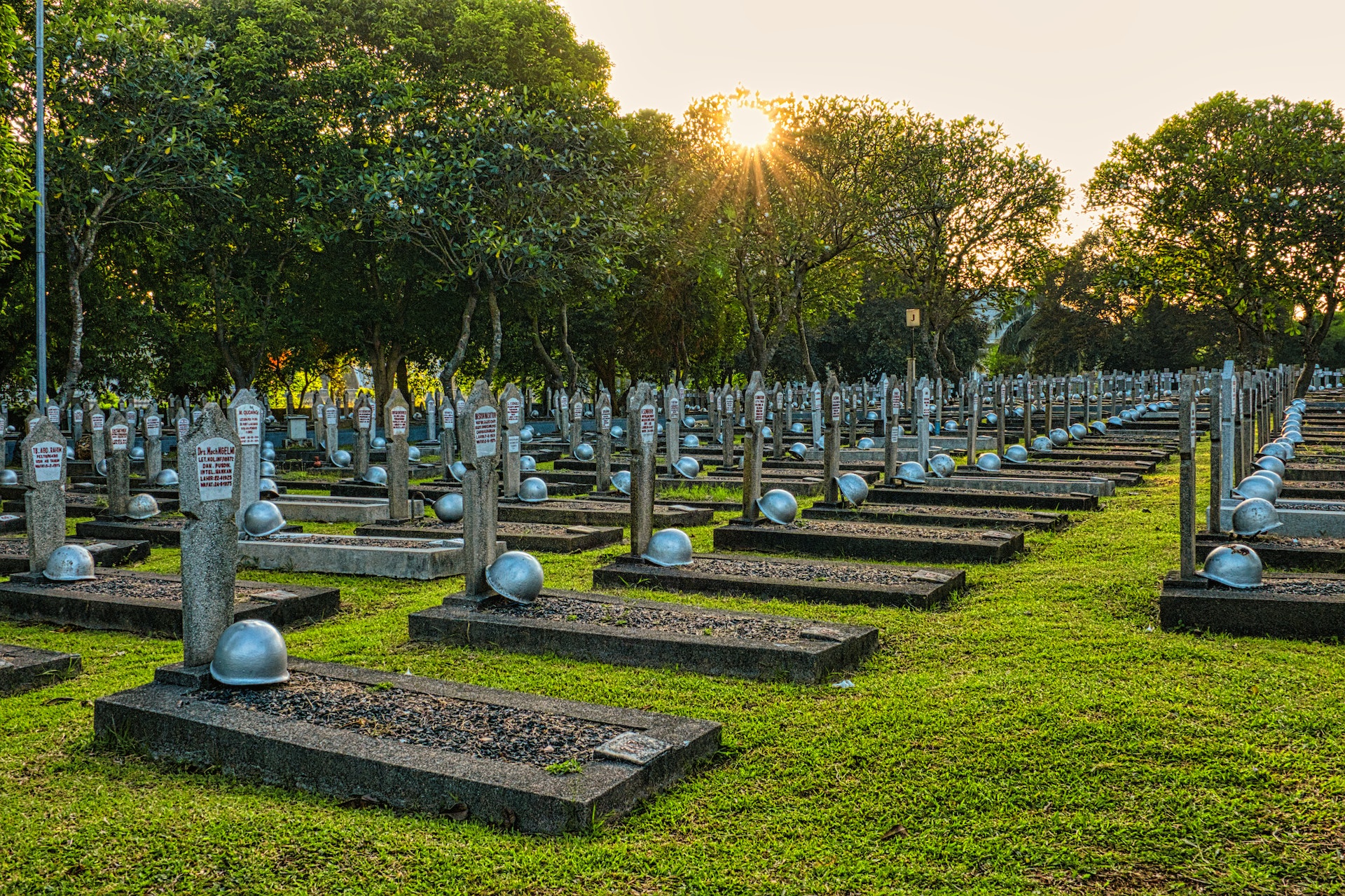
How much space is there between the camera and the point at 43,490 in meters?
8.63

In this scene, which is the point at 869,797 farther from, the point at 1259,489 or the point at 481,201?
the point at 481,201

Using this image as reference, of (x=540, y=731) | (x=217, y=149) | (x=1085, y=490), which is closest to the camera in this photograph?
(x=540, y=731)

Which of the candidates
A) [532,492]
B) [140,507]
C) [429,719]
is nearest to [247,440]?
[140,507]

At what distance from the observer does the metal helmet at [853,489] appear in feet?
39.1

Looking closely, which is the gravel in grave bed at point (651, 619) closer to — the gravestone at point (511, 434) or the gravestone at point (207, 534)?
the gravestone at point (207, 534)

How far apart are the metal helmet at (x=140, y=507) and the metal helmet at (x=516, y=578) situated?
6966 millimetres

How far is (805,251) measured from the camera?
88.8ft

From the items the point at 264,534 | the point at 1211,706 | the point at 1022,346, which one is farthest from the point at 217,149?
the point at 1022,346

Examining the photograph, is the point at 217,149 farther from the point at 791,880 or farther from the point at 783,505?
the point at 791,880

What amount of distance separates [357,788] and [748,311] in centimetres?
2641

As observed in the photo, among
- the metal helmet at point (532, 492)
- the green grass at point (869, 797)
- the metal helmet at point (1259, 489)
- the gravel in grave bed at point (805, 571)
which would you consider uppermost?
the metal helmet at point (1259, 489)

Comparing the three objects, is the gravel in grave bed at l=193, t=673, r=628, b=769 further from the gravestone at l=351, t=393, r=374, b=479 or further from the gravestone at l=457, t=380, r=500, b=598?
the gravestone at l=351, t=393, r=374, b=479

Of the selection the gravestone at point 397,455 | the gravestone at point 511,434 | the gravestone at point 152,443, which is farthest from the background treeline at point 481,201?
the gravestone at point 511,434

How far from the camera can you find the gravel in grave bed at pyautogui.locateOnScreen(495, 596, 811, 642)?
6609mm
